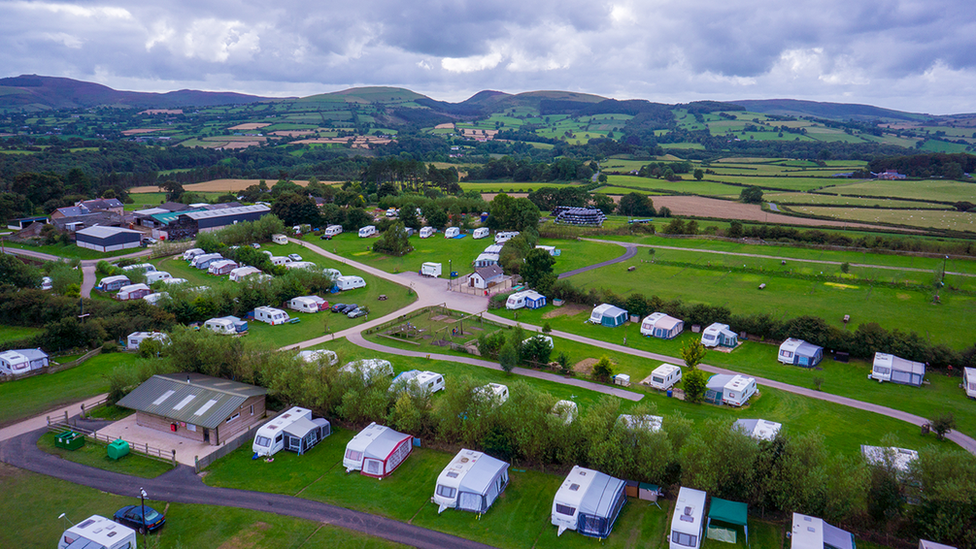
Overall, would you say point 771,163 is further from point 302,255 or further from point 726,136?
point 302,255

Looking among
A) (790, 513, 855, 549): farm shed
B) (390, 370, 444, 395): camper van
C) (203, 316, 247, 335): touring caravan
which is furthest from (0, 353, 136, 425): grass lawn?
(790, 513, 855, 549): farm shed

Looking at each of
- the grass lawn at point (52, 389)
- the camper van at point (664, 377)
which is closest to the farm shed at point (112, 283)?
the grass lawn at point (52, 389)

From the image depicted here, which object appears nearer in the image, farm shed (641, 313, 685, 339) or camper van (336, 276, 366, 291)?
farm shed (641, 313, 685, 339)

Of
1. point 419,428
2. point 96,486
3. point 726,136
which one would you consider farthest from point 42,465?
point 726,136

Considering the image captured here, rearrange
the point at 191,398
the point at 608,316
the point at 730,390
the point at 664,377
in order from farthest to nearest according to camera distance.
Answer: the point at 608,316, the point at 664,377, the point at 730,390, the point at 191,398

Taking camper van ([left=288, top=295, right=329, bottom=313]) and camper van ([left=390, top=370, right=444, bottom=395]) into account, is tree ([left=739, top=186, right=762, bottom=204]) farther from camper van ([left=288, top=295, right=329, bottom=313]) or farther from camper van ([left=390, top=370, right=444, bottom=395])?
camper van ([left=390, top=370, right=444, bottom=395])

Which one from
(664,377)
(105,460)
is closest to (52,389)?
(105,460)

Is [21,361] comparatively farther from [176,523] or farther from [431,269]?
[431,269]

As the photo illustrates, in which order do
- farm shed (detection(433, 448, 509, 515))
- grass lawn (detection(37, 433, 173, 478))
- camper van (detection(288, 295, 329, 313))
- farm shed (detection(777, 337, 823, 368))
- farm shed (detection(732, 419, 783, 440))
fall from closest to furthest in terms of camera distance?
farm shed (detection(433, 448, 509, 515)) → grass lawn (detection(37, 433, 173, 478)) → farm shed (detection(732, 419, 783, 440)) → farm shed (detection(777, 337, 823, 368)) → camper van (detection(288, 295, 329, 313))
